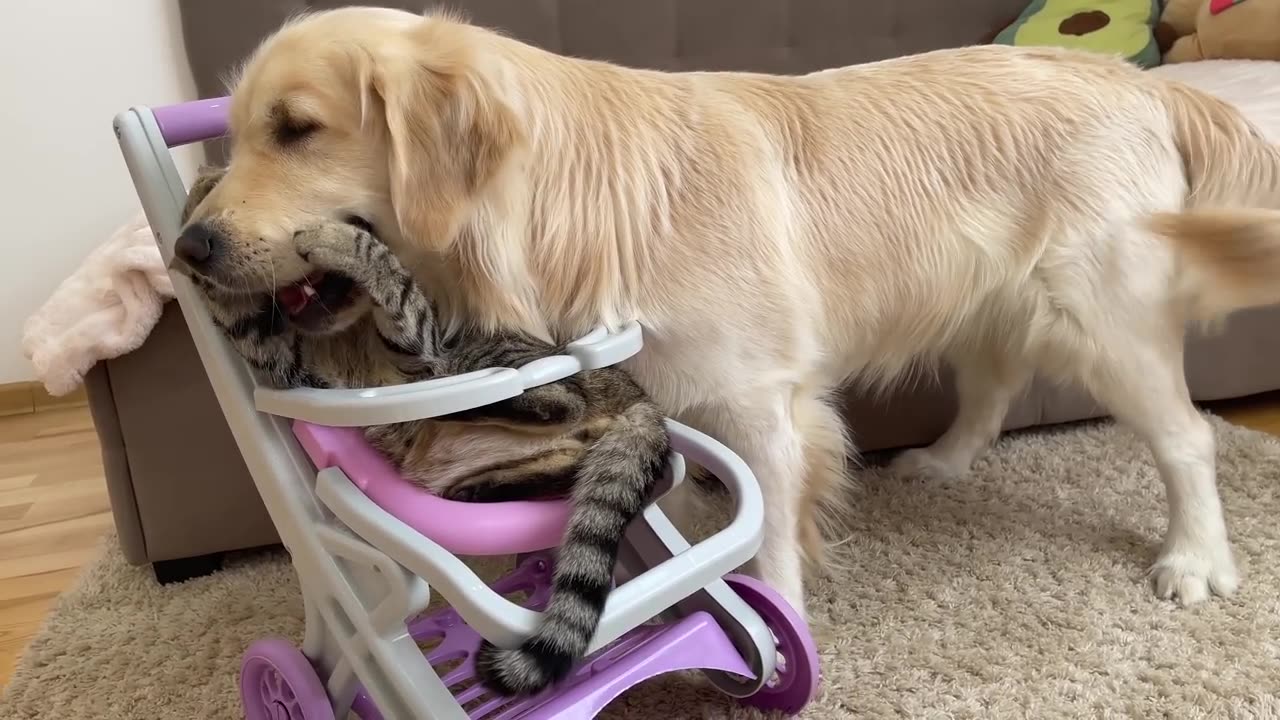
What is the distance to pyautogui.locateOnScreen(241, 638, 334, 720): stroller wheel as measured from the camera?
3.35 feet

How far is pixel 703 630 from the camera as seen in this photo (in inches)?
41.8

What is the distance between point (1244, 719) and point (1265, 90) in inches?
48.5

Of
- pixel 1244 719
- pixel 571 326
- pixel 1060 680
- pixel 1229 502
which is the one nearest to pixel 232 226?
pixel 571 326

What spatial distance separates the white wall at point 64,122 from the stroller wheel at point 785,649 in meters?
1.84

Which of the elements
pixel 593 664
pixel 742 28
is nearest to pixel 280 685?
pixel 593 664

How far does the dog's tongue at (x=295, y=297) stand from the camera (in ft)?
3.26

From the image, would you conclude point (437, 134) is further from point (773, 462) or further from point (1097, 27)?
point (1097, 27)

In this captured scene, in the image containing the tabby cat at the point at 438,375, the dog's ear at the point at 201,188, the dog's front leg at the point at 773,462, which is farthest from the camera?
the dog's front leg at the point at 773,462

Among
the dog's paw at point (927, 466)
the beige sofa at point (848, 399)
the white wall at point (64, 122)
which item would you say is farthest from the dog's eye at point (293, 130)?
the white wall at point (64, 122)

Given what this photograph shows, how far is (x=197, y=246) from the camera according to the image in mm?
938

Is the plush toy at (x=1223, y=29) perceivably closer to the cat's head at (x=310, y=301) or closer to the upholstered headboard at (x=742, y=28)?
the upholstered headboard at (x=742, y=28)

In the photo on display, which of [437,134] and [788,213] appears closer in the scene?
[437,134]

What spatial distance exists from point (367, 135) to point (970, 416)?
125 cm

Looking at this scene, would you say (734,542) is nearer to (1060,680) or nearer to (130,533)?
(1060,680)
